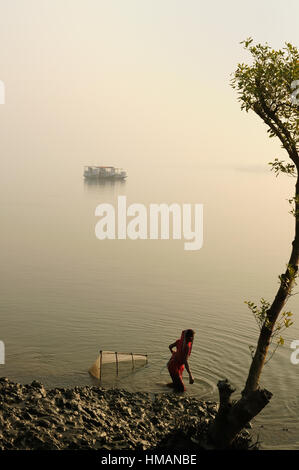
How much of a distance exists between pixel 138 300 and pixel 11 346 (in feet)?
31.8

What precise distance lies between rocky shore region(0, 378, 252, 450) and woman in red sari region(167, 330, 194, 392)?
1.56 m

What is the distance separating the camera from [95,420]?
42.1 ft

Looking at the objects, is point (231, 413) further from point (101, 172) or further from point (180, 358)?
point (101, 172)

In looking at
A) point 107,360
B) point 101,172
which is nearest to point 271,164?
point 107,360

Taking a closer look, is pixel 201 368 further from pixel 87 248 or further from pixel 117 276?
pixel 87 248

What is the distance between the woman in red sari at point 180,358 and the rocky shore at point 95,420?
1.56 metres

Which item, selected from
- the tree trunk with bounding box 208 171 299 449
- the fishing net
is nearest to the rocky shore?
the tree trunk with bounding box 208 171 299 449

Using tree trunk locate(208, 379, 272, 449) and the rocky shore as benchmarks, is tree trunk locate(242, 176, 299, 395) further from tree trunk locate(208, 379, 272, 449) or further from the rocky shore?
the rocky shore

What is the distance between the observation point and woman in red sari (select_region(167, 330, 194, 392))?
54.1 ft

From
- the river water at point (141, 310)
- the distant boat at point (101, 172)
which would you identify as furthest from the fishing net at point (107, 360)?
the distant boat at point (101, 172)

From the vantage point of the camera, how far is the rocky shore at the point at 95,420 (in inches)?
457

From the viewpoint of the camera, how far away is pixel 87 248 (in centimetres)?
4900

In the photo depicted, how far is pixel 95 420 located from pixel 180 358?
4.55m

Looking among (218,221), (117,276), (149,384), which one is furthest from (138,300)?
(218,221)
